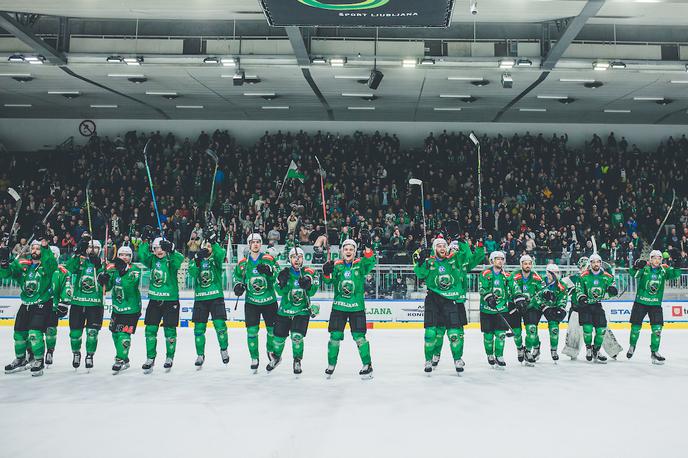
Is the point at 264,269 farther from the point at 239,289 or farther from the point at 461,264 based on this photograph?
the point at 461,264

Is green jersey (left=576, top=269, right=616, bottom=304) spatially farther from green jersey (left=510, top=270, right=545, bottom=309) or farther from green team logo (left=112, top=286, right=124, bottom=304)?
green team logo (left=112, top=286, right=124, bottom=304)

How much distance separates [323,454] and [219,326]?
4366mm

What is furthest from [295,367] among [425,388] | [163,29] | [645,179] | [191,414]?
[645,179]

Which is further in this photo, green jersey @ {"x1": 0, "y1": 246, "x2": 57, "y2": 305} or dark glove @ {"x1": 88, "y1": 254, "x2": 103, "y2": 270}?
dark glove @ {"x1": 88, "y1": 254, "x2": 103, "y2": 270}

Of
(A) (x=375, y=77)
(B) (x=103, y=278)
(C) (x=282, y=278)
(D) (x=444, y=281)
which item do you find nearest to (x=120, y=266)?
(B) (x=103, y=278)

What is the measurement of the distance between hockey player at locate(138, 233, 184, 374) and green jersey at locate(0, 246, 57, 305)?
1.31 metres

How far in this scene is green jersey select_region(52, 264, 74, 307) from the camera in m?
8.47

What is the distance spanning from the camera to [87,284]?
8484 mm

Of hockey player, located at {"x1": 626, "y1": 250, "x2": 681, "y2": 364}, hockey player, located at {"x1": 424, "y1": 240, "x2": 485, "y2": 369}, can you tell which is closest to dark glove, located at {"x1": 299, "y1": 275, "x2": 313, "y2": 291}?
hockey player, located at {"x1": 424, "y1": 240, "x2": 485, "y2": 369}

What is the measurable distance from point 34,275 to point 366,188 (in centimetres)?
1405

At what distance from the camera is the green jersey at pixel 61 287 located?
8469mm

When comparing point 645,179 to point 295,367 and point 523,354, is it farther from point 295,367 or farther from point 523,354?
point 295,367

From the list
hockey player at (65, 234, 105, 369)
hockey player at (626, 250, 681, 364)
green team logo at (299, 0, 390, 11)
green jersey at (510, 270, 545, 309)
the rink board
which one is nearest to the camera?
green team logo at (299, 0, 390, 11)

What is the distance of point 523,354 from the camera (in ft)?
30.1
